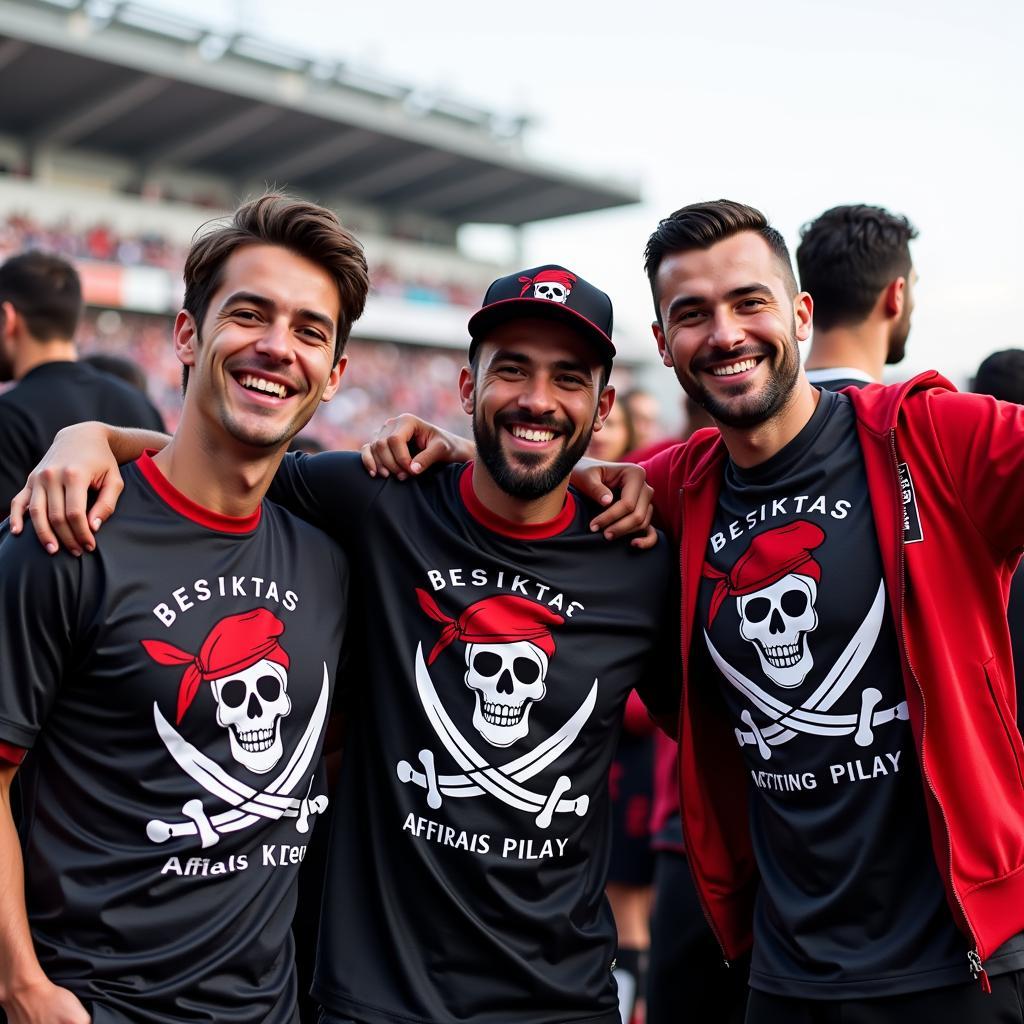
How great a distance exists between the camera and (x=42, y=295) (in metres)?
4.88

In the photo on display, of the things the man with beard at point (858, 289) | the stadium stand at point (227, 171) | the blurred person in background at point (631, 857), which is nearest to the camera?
the man with beard at point (858, 289)

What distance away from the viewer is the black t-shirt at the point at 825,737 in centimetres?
253

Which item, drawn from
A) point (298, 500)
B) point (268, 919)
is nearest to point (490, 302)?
point (298, 500)

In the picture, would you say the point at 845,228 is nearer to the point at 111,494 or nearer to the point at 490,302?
the point at 490,302

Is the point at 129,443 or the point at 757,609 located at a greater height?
the point at 129,443

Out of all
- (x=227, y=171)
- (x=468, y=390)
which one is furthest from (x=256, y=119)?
(x=468, y=390)

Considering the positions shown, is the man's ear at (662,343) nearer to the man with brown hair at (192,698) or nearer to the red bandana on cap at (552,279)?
the red bandana on cap at (552,279)

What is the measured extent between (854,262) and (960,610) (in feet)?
5.11

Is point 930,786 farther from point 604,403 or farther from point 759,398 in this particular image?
point 604,403

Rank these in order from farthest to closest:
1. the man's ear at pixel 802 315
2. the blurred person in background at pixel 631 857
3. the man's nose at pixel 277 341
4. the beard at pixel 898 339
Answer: the blurred person in background at pixel 631 857 < the beard at pixel 898 339 < the man's ear at pixel 802 315 < the man's nose at pixel 277 341

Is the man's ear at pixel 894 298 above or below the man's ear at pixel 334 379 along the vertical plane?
above

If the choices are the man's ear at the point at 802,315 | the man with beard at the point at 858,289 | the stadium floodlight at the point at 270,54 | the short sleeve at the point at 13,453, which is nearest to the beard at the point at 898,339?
the man with beard at the point at 858,289

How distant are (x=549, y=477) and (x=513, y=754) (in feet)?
2.31

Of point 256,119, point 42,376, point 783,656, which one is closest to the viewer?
point 783,656
